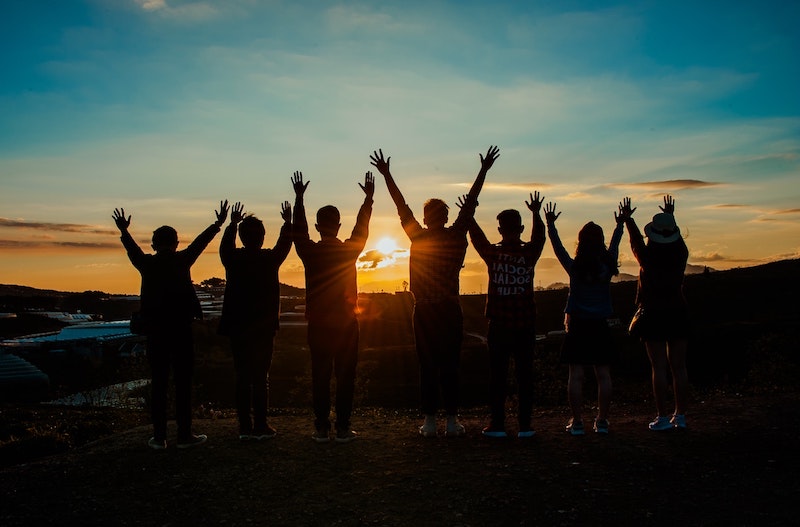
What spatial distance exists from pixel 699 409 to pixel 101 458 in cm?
Answer: 811

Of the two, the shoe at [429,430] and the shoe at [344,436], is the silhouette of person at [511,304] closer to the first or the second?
the shoe at [429,430]

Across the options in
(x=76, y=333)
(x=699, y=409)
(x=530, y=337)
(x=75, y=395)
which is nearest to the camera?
(x=530, y=337)

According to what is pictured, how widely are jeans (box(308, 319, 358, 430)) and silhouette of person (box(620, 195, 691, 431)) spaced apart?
11.5ft

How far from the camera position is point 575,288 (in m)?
7.84

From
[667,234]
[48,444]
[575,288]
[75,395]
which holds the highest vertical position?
[667,234]

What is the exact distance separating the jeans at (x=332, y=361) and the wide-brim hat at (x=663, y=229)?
12.3 ft

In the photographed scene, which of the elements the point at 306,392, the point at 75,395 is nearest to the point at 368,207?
the point at 306,392

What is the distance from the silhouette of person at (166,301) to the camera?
7715 mm

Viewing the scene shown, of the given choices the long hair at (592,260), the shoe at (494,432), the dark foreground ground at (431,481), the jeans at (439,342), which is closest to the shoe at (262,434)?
the dark foreground ground at (431,481)

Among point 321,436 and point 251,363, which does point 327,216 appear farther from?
point 321,436

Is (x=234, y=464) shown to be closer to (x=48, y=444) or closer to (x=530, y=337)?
(x=530, y=337)

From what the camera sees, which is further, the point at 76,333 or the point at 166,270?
the point at 76,333

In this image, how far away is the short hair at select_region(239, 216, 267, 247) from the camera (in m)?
7.82

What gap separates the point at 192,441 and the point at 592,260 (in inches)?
207
